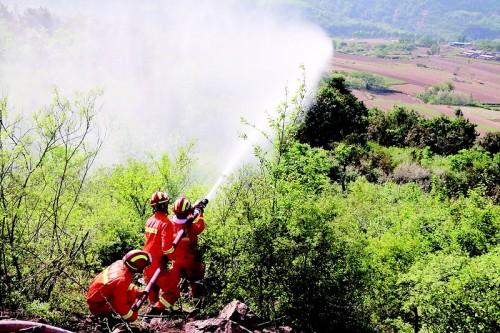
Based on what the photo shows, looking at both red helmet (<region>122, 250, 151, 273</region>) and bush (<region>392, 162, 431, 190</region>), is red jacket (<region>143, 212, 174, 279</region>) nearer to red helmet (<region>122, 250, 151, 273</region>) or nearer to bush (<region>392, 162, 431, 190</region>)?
red helmet (<region>122, 250, 151, 273</region>)

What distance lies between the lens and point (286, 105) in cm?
807

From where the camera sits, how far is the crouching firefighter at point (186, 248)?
8.30 m

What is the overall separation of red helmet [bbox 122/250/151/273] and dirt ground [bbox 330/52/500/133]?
58.2 metres

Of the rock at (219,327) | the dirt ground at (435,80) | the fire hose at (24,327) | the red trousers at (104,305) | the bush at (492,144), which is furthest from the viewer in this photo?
the dirt ground at (435,80)

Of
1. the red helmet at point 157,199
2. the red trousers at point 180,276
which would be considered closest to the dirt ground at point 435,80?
the red trousers at point 180,276

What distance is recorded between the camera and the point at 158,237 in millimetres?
8094

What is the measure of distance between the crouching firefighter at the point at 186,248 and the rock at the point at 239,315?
5.84 feet

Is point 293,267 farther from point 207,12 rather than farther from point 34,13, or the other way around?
point 34,13

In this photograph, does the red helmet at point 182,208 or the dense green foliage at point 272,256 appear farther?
the red helmet at point 182,208

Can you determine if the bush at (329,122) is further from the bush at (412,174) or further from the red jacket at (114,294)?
the red jacket at (114,294)

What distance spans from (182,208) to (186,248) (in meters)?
0.77

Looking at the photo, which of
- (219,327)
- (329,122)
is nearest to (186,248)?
Answer: (219,327)

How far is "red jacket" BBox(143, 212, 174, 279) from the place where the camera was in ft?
26.1

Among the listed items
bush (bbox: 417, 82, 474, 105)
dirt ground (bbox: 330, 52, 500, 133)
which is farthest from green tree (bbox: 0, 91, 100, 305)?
bush (bbox: 417, 82, 474, 105)
